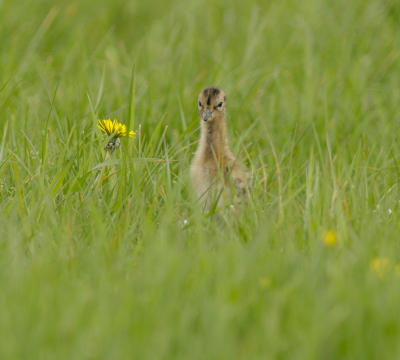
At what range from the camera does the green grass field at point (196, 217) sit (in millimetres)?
2242

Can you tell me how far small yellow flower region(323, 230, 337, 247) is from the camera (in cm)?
298

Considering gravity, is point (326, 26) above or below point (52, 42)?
above

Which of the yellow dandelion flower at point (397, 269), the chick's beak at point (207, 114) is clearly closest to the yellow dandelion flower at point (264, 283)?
the yellow dandelion flower at point (397, 269)

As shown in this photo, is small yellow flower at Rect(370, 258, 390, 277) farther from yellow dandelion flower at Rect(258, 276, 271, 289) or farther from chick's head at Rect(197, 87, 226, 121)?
chick's head at Rect(197, 87, 226, 121)

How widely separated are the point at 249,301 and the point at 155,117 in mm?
3052

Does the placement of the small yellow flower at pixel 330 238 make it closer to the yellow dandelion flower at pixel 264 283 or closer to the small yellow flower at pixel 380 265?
the small yellow flower at pixel 380 265

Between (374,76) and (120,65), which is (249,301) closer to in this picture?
(120,65)

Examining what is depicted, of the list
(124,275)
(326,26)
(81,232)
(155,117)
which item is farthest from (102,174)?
(326,26)

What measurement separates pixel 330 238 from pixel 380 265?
14.7 inches

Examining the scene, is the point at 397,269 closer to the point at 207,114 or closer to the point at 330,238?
the point at 330,238

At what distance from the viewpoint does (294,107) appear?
5809 millimetres

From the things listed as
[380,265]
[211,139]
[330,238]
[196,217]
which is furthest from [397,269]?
[211,139]

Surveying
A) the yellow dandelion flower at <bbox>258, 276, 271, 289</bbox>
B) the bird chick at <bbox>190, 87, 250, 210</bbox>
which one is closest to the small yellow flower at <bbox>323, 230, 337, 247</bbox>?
the yellow dandelion flower at <bbox>258, 276, 271, 289</bbox>

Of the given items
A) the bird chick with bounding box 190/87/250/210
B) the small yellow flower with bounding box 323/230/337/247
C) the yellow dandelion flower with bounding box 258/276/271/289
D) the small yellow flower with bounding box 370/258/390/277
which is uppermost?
the bird chick with bounding box 190/87/250/210
